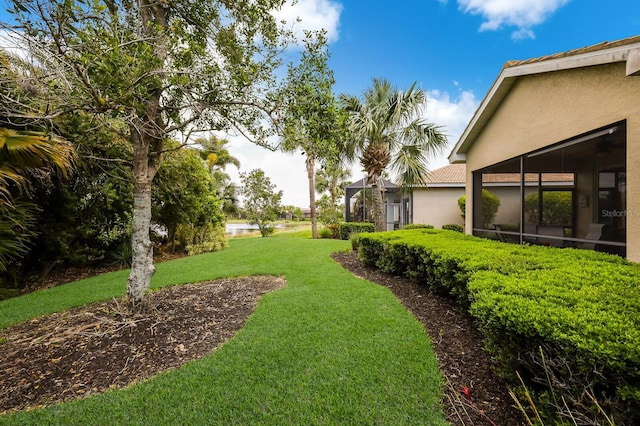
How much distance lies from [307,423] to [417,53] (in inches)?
499

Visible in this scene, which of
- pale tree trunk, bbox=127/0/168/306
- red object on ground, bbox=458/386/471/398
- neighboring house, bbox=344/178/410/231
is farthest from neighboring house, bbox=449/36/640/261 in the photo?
neighboring house, bbox=344/178/410/231

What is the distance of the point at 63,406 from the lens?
2436mm

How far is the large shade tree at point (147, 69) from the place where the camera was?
8.95 ft

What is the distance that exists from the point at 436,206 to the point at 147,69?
1563 cm

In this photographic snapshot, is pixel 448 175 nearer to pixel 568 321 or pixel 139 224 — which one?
pixel 568 321

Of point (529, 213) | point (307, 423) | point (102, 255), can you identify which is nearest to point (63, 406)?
point (307, 423)

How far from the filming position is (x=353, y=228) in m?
16.7

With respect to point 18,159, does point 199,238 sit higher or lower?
lower

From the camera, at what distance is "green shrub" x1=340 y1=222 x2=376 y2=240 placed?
16.3 meters

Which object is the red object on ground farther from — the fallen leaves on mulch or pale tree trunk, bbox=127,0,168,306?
pale tree trunk, bbox=127,0,168,306

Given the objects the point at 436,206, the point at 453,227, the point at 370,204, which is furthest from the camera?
the point at 370,204

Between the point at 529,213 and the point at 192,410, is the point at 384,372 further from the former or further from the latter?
the point at 529,213

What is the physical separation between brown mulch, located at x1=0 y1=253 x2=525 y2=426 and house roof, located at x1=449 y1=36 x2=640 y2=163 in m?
4.14

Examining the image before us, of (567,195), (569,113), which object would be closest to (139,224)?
(569,113)
